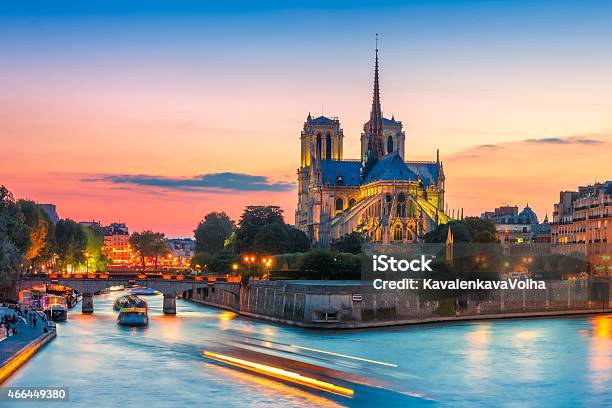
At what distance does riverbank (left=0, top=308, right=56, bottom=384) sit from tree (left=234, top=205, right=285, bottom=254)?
48.4 meters

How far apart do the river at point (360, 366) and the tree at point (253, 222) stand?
133ft

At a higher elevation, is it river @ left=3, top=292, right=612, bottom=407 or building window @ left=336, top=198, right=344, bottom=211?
Answer: building window @ left=336, top=198, right=344, bottom=211

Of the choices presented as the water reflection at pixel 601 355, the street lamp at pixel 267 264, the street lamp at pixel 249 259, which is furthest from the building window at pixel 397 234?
the water reflection at pixel 601 355

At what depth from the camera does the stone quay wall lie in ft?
→ 220

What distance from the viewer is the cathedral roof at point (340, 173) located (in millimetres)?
152375

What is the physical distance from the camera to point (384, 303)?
6981 centimetres

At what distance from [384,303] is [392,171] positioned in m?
71.6

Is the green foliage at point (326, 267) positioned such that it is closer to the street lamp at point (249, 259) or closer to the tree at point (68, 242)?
the street lamp at point (249, 259)

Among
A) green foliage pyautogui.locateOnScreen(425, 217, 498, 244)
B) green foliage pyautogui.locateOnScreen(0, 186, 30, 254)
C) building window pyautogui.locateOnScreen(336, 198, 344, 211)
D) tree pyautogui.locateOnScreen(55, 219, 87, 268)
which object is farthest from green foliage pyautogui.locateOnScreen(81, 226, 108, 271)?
green foliage pyautogui.locateOnScreen(0, 186, 30, 254)

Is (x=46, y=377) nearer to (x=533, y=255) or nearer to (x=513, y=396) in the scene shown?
(x=513, y=396)

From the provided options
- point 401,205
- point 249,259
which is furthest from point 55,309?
point 401,205

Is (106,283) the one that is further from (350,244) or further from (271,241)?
(350,244)

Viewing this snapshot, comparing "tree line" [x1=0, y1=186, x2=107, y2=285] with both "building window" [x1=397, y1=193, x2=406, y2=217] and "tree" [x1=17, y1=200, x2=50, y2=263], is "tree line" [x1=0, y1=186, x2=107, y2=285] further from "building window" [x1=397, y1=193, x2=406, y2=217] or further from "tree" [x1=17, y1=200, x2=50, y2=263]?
"building window" [x1=397, y1=193, x2=406, y2=217]

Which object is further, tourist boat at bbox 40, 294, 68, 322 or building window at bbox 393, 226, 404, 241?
building window at bbox 393, 226, 404, 241
